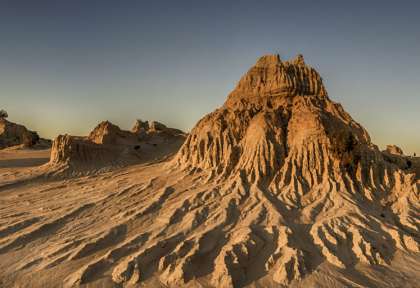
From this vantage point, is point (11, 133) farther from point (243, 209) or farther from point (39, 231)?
point (243, 209)

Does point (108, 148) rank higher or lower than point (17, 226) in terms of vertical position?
higher

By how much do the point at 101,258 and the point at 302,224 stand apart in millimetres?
10320

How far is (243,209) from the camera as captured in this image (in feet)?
56.3

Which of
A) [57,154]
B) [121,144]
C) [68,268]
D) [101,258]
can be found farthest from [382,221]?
[121,144]

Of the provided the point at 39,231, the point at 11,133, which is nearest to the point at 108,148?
the point at 39,231

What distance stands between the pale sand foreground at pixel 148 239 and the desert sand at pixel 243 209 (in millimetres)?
65

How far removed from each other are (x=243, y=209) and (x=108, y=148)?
947 inches

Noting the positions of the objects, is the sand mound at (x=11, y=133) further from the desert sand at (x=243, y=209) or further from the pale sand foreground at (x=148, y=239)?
the pale sand foreground at (x=148, y=239)

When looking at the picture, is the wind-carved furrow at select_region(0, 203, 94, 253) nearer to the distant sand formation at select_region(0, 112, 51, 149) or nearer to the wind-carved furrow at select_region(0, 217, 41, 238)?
the wind-carved furrow at select_region(0, 217, 41, 238)

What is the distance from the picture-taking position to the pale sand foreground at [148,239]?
1163cm

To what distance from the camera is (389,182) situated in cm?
2023

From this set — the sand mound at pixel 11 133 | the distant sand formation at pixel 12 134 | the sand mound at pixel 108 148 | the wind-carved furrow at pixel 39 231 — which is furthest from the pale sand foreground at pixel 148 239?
the sand mound at pixel 11 133

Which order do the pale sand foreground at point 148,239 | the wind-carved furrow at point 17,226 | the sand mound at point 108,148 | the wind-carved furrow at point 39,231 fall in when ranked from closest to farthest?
1. the pale sand foreground at point 148,239
2. the wind-carved furrow at point 39,231
3. the wind-carved furrow at point 17,226
4. the sand mound at point 108,148

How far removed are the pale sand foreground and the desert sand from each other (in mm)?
65
